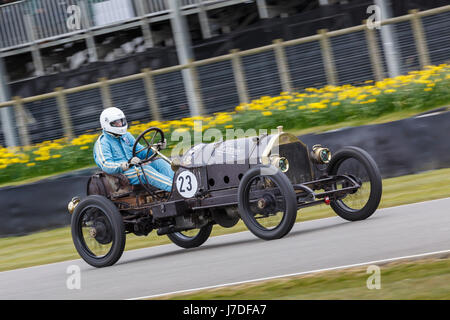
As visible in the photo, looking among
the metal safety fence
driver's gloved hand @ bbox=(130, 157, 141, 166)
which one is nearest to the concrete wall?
the metal safety fence

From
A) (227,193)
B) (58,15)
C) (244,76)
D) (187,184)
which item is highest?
(58,15)

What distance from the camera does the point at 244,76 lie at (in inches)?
583

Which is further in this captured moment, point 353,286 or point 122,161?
point 122,161

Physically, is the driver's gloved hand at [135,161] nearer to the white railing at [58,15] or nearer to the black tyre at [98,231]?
the black tyre at [98,231]

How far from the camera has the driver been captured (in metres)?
9.05

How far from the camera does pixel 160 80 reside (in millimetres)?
15523

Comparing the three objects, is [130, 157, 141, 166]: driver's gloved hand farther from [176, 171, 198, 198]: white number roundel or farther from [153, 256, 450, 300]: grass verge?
[153, 256, 450, 300]: grass verge

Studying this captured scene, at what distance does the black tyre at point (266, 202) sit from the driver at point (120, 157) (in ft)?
4.10

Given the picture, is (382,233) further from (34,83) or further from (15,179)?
(34,83)

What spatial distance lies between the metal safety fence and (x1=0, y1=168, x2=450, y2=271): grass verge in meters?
3.33

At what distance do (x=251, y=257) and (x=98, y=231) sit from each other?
2.06 metres

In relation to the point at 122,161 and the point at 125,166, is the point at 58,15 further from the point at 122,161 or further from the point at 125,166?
the point at 125,166

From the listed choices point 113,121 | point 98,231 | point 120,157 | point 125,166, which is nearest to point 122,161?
point 120,157
